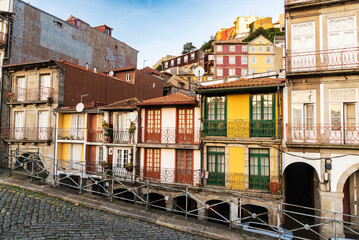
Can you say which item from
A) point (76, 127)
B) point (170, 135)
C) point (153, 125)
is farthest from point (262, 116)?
point (76, 127)

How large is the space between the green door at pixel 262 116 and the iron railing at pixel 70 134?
45.8 feet

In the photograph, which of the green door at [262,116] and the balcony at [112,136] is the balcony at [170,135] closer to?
the balcony at [112,136]

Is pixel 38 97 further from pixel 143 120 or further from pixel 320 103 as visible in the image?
pixel 320 103

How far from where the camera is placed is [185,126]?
16.6 meters

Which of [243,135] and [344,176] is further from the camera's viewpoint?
[243,135]

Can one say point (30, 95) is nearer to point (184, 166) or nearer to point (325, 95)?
point (184, 166)

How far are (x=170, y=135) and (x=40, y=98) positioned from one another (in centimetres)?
1282

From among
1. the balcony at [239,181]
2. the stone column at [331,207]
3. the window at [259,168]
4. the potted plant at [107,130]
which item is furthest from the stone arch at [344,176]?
the potted plant at [107,130]

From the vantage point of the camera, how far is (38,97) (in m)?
20.5

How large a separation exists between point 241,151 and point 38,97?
1817cm

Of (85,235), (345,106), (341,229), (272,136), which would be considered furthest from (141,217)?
(345,106)

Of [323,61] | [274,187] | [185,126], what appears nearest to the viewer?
[323,61]

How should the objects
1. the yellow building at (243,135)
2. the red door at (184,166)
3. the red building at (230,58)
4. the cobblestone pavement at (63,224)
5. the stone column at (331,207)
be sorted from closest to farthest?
the cobblestone pavement at (63,224) → the stone column at (331,207) → the yellow building at (243,135) → the red door at (184,166) → the red building at (230,58)

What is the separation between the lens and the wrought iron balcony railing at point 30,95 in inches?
795
